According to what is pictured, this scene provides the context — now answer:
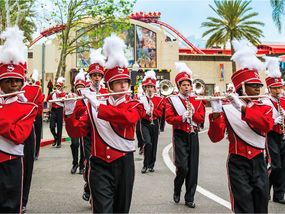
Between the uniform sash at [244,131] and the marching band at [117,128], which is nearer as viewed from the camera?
the marching band at [117,128]

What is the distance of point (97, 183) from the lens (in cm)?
478

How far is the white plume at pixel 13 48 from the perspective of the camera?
4.97 meters

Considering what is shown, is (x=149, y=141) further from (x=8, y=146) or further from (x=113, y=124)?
(x=8, y=146)

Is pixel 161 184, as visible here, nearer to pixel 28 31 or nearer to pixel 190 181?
pixel 190 181

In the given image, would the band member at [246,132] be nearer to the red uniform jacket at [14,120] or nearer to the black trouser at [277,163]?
the red uniform jacket at [14,120]

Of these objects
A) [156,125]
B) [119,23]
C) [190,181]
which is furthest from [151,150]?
[119,23]

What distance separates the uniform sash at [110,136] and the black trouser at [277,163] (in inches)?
135

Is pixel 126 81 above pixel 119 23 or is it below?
below

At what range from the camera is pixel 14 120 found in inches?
181

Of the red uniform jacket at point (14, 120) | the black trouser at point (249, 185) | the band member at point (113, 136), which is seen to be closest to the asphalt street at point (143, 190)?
the black trouser at point (249, 185)

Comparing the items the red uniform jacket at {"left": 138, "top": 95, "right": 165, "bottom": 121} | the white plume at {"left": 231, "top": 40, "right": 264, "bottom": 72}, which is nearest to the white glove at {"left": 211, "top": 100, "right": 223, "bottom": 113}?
the white plume at {"left": 231, "top": 40, "right": 264, "bottom": 72}

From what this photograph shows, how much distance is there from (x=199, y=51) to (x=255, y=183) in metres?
51.1

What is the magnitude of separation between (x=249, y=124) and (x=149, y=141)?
6.07 meters

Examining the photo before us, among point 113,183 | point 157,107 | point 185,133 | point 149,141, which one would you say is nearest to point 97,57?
point 185,133
